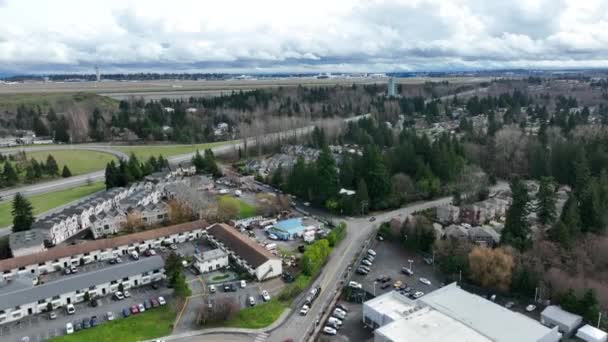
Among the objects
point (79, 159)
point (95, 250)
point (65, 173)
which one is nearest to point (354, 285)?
point (95, 250)

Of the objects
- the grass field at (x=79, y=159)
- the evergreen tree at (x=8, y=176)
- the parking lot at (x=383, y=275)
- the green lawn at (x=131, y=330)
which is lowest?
the parking lot at (x=383, y=275)

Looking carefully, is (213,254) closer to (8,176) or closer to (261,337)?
(261,337)

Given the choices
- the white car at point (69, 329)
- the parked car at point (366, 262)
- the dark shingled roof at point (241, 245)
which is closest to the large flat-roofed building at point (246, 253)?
the dark shingled roof at point (241, 245)

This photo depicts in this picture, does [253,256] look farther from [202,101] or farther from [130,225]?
[202,101]

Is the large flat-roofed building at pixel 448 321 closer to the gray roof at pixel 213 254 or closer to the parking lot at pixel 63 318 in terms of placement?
the gray roof at pixel 213 254

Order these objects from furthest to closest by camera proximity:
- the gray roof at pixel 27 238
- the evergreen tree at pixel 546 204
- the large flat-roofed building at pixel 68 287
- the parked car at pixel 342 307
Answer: the evergreen tree at pixel 546 204, the gray roof at pixel 27 238, the parked car at pixel 342 307, the large flat-roofed building at pixel 68 287

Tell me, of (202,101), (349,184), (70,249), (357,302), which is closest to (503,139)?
(349,184)
